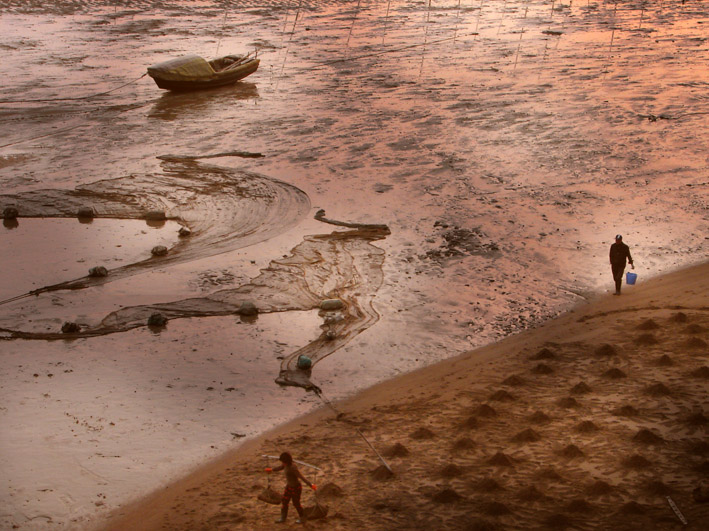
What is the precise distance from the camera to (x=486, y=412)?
11117mm

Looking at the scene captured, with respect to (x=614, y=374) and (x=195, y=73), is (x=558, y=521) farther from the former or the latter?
(x=195, y=73)

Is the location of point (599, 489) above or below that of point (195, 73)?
below

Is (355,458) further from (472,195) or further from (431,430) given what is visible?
(472,195)

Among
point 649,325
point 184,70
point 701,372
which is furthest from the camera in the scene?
point 184,70

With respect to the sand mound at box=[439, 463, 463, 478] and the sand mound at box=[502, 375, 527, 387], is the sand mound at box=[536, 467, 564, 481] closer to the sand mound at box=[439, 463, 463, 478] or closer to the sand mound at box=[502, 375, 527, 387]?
the sand mound at box=[439, 463, 463, 478]

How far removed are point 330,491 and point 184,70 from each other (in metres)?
23.0

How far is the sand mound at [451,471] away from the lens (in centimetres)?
978

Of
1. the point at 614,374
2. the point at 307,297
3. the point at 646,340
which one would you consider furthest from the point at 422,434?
the point at 307,297

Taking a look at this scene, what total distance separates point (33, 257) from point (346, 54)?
21.6 m

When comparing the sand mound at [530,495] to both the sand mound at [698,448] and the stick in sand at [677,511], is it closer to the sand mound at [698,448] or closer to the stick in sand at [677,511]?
the stick in sand at [677,511]

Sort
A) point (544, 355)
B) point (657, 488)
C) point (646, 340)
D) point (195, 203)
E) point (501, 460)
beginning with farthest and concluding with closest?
point (195, 203)
point (646, 340)
point (544, 355)
point (501, 460)
point (657, 488)

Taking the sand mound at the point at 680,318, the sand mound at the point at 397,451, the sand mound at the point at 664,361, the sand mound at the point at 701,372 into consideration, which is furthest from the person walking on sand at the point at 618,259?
the sand mound at the point at 397,451

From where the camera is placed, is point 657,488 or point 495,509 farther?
point 657,488

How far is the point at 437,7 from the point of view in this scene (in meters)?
48.2
